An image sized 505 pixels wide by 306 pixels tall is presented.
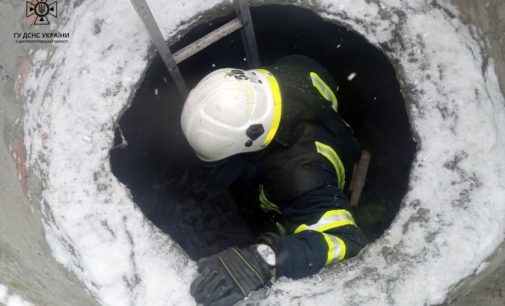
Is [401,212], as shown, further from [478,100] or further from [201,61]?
[201,61]

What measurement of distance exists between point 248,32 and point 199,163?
88 cm

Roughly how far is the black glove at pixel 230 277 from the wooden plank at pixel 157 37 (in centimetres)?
95

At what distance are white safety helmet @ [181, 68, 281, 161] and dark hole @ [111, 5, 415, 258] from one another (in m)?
0.47

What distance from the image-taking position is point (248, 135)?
196cm

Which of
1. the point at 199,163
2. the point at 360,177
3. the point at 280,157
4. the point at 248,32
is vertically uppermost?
the point at 248,32

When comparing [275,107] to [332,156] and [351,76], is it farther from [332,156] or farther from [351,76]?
[351,76]

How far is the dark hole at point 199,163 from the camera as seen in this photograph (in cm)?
242

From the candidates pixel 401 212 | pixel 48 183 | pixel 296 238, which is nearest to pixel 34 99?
pixel 48 183

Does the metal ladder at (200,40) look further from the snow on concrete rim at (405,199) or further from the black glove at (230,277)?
the black glove at (230,277)

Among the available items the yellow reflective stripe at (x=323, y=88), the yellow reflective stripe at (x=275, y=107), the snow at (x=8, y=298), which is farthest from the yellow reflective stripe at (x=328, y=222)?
the snow at (x=8, y=298)

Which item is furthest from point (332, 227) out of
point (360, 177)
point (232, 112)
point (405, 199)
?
point (360, 177)

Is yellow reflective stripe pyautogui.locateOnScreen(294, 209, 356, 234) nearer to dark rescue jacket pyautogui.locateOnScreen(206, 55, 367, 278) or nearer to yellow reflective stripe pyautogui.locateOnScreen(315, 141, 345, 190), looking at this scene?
dark rescue jacket pyautogui.locateOnScreen(206, 55, 367, 278)

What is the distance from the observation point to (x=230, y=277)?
1.89m

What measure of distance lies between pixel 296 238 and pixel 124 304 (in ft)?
2.68
